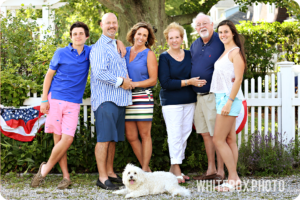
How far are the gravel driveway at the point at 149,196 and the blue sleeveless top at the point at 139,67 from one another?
5.08ft

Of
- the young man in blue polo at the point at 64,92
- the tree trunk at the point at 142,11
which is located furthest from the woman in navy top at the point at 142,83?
the tree trunk at the point at 142,11

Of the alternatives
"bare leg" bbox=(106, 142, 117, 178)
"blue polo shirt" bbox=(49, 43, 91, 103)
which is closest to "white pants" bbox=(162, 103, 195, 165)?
"bare leg" bbox=(106, 142, 117, 178)

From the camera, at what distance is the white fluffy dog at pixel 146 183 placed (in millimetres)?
3566

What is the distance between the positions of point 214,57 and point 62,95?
6.85 ft

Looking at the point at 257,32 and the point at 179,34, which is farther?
the point at 257,32

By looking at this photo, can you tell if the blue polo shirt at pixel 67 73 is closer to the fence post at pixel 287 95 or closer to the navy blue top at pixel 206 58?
the navy blue top at pixel 206 58

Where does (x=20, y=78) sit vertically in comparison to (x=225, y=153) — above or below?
above

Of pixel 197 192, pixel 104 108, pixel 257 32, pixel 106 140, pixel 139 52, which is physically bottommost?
pixel 197 192

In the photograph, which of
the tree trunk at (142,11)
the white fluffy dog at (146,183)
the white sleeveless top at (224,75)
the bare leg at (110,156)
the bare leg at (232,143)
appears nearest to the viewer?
the white fluffy dog at (146,183)

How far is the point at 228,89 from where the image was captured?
3.80 meters

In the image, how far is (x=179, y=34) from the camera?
4.12 meters

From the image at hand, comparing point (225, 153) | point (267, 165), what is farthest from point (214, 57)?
point (267, 165)

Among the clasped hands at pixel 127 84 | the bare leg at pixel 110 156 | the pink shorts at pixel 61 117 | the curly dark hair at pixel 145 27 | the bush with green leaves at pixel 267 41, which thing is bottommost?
the bare leg at pixel 110 156

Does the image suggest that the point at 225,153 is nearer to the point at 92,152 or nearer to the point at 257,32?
the point at 92,152
